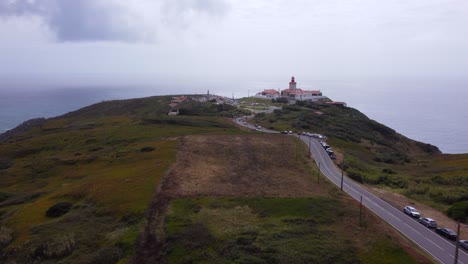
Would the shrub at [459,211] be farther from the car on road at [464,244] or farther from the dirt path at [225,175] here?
the dirt path at [225,175]

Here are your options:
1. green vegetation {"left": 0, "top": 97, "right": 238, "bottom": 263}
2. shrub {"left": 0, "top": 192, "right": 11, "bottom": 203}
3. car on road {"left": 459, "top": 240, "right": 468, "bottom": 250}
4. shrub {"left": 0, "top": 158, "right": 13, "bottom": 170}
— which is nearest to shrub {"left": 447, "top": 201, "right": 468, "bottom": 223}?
car on road {"left": 459, "top": 240, "right": 468, "bottom": 250}

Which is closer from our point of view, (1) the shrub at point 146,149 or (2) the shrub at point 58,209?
(2) the shrub at point 58,209

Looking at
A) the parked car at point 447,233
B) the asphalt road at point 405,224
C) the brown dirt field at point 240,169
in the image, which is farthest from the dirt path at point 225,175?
the parked car at point 447,233

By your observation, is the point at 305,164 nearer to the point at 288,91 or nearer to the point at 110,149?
the point at 110,149

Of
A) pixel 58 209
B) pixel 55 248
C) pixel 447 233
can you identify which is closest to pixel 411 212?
pixel 447 233

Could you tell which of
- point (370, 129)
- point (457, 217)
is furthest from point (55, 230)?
point (370, 129)

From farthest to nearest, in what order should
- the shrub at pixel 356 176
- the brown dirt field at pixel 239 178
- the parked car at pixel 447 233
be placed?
the shrub at pixel 356 176 → the parked car at pixel 447 233 → the brown dirt field at pixel 239 178
